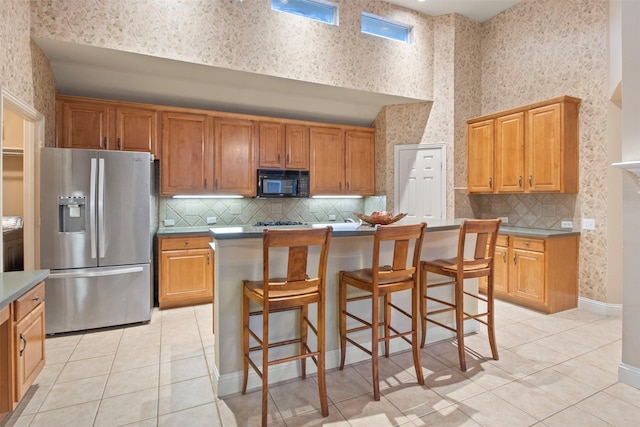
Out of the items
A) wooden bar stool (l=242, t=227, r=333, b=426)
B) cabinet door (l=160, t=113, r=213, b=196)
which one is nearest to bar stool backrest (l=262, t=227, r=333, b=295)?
wooden bar stool (l=242, t=227, r=333, b=426)

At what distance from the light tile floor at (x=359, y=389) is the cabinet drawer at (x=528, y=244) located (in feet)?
3.41

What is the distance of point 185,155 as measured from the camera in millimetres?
4473

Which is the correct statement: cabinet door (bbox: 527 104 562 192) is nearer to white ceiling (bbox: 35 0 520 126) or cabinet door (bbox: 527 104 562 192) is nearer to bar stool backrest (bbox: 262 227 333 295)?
white ceiling (bbox: 35 0 520 126)

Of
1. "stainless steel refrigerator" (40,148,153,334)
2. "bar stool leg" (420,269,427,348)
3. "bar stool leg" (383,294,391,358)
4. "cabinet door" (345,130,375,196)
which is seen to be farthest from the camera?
"cabinet door" (345,130,375,196)

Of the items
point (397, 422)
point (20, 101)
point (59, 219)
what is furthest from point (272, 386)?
point (20, 101)

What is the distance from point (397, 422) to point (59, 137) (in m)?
4.54

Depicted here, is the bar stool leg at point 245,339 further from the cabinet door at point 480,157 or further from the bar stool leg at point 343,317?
the cabinet door at point 480,157

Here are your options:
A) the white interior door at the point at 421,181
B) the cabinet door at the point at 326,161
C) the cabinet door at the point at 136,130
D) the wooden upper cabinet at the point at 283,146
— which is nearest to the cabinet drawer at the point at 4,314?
the cabinet door at the point at 136,130

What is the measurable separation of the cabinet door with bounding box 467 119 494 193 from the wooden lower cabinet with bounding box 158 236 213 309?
395 cm

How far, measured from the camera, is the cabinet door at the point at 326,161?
5.32 metres

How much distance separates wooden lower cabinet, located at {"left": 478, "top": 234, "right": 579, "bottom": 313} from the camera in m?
3.93

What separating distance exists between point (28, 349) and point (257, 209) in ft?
11.0

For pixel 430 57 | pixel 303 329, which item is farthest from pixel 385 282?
pixel 430 57

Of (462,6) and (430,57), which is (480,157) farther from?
(462,6)
